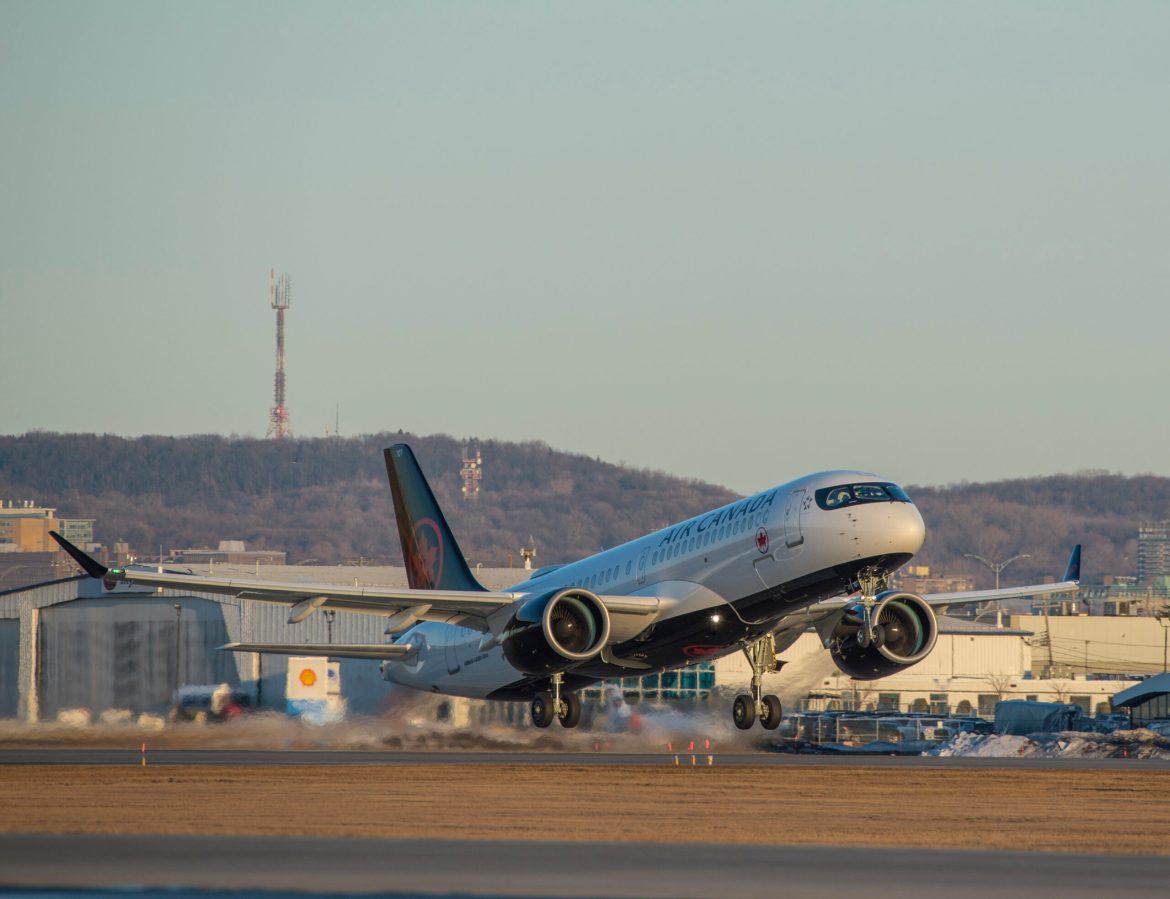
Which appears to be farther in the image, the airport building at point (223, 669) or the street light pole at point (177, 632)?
the street light pole at point (177, 632)

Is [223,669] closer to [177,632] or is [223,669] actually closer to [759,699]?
[177,632]

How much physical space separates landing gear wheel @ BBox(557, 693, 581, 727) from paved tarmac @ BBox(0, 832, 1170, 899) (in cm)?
2264

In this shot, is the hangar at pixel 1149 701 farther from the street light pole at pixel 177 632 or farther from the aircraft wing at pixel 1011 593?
the street light pole at pixel 177 632

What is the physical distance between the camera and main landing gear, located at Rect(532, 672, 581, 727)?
50.5m

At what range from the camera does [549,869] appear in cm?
2375

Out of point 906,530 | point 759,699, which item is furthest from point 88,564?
point 906,530

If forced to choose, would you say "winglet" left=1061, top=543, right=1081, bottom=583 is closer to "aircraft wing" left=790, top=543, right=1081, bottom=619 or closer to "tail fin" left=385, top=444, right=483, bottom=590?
"aircraft wing" left=790, top=543, right=1081, bottom=619

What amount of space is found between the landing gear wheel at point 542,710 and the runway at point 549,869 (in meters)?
23.3

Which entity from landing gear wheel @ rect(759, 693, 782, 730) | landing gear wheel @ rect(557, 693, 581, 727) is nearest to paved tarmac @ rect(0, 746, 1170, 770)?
landing gear wheel @ rect(557, 693, 581, 727)

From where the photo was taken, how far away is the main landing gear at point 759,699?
4903cm

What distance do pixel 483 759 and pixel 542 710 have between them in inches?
146

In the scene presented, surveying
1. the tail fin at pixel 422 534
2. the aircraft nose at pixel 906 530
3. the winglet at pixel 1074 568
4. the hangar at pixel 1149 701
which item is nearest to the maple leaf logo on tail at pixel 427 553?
the tail fin at pixel 422 534

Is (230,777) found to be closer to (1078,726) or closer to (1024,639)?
(1078,726)

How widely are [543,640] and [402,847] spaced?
64.6 feet
